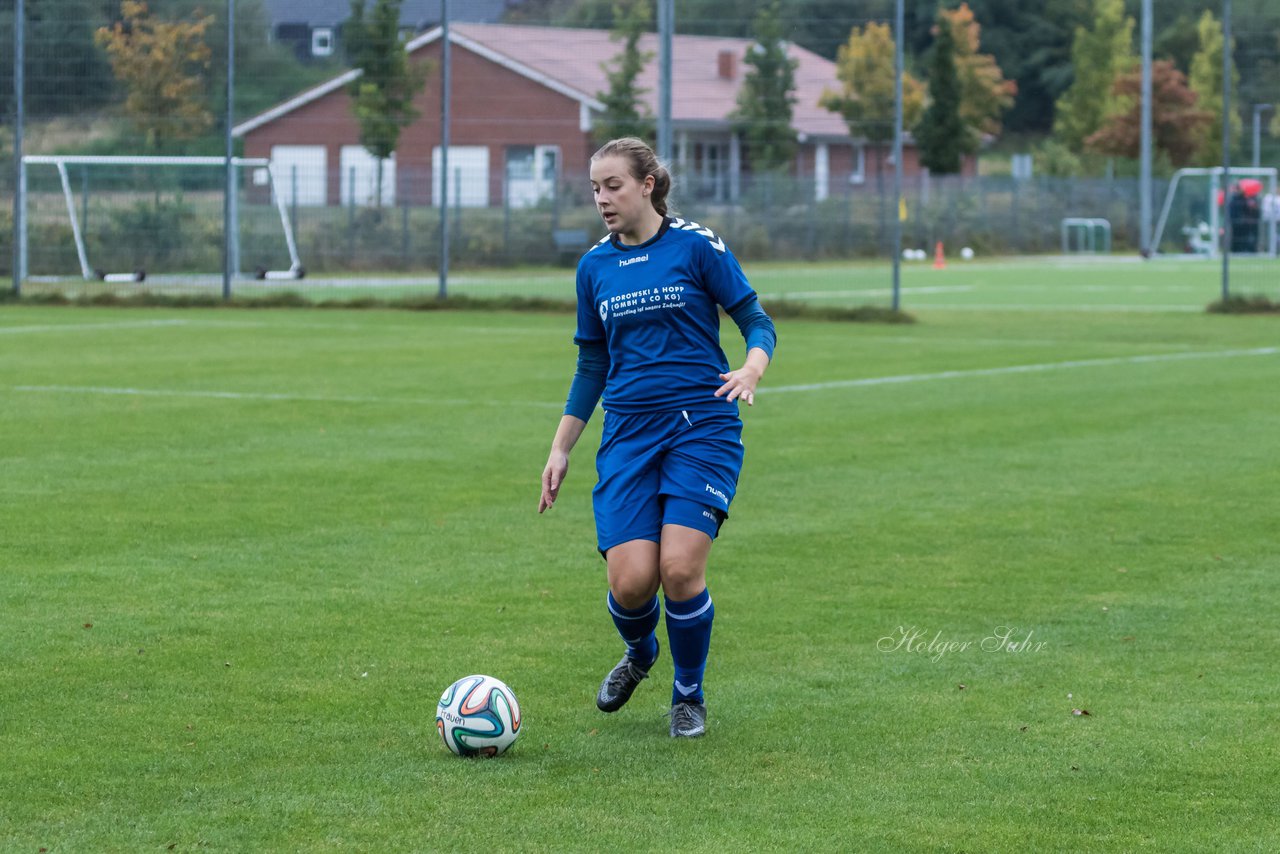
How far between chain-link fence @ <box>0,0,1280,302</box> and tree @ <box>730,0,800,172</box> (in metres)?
0.15

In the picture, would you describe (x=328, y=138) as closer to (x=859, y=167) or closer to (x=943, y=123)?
(x=859, y=167)

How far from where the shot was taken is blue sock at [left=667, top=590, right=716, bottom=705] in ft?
19.3

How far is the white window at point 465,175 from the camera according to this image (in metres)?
28.8

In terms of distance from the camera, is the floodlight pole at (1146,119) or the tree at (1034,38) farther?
the tree at (1034,38)

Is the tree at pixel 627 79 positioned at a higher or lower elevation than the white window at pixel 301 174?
higher

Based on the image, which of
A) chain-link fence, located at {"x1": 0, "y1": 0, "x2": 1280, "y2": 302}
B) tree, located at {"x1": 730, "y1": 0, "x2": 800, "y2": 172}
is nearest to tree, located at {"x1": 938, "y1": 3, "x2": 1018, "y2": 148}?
tree, located at {"x1": 730, "y1": 0, "x2": 800, "y2": 172}

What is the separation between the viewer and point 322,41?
2959cm

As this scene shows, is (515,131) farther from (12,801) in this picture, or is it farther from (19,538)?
(12,801)

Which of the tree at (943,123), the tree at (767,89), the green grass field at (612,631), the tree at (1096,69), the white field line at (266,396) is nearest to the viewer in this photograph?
the green grass field at (612,631)

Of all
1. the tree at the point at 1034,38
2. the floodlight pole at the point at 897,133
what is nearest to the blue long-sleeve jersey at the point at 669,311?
the floodlight pole at the point at 897,133

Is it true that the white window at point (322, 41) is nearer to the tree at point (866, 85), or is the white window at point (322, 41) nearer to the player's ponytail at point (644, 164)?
the tree at point (866, 85)

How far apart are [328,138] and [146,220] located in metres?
3.25

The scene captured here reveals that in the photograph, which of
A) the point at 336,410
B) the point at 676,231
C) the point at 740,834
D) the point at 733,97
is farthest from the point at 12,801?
the point at 733,97

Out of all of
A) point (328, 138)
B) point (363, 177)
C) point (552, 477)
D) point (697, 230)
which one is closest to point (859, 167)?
point (363, 177)
